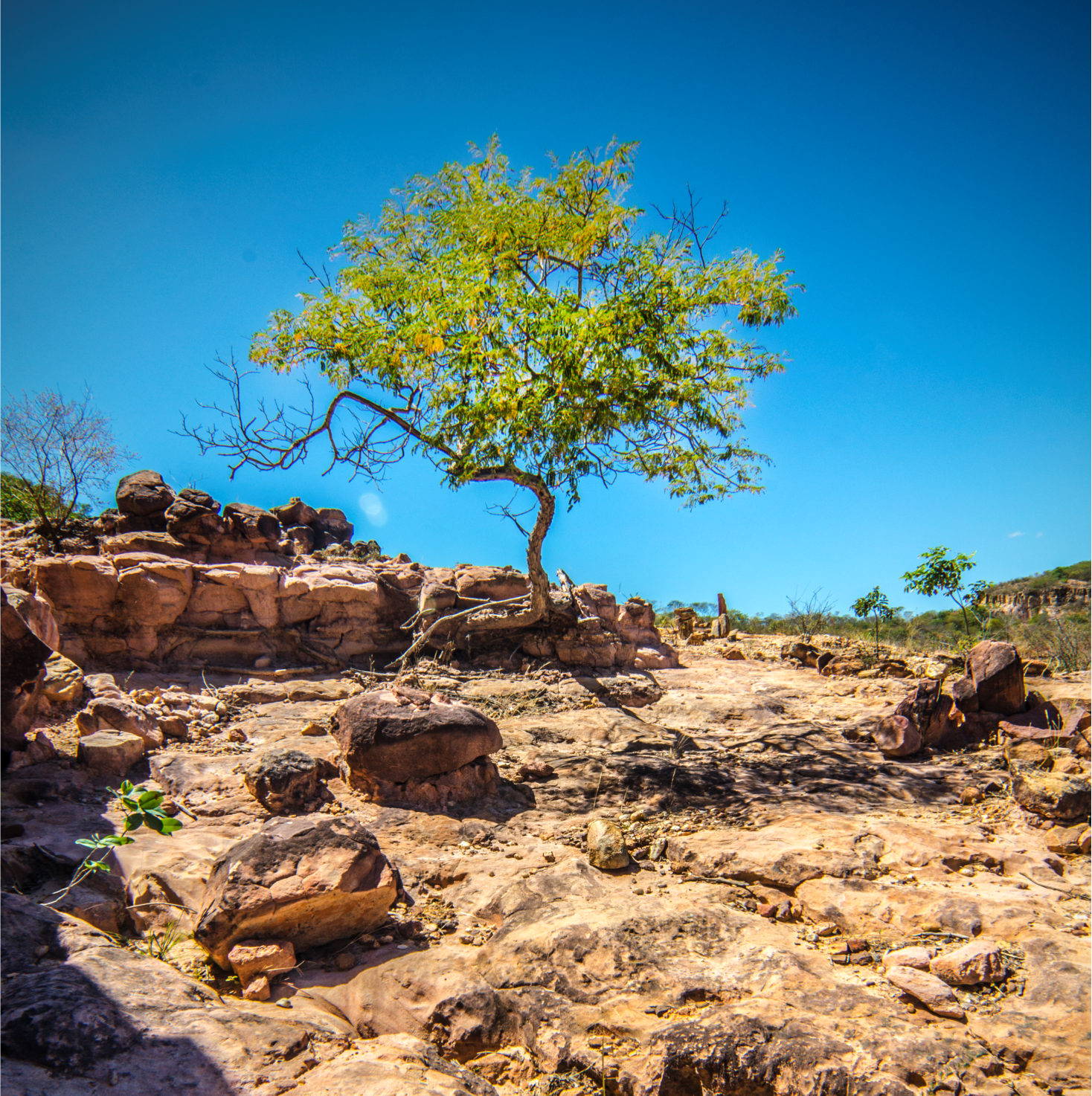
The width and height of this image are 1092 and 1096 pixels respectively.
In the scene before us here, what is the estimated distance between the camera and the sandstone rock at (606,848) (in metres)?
4.44

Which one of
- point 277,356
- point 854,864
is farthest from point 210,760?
point 277,356

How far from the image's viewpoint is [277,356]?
30.2 ft

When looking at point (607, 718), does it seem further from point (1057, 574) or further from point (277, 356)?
point (1057, 574)

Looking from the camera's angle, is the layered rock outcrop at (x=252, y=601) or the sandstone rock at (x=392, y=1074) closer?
the sandstone rock at (x=392, y=1074)

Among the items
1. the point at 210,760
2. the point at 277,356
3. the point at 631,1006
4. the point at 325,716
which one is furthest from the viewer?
the point at 277,356

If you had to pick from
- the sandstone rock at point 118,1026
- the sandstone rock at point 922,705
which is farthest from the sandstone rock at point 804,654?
the sandstone rock at point 118,1026

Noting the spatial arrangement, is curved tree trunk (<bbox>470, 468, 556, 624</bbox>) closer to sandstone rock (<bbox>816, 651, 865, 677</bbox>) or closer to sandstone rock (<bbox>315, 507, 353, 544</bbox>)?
sandstone rock (<bbox>816, 651, 865, 677</bbox>)

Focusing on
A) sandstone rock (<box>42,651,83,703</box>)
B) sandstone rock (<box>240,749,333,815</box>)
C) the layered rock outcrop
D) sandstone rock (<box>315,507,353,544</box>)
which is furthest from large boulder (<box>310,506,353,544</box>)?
sandstone rock (<box>240,749,333,815</box>)

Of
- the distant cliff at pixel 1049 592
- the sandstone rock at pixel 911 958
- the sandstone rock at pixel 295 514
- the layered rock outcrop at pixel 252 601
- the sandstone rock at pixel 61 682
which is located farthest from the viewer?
the distant cliff at pixel 1049 592

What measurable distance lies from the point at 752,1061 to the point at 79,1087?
257cm

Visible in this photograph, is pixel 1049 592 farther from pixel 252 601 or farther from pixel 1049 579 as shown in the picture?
pixel 252 601

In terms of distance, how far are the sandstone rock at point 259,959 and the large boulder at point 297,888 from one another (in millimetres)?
Answer: 77

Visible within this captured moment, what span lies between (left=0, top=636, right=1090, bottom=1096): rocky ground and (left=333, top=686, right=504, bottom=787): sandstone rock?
238 mm

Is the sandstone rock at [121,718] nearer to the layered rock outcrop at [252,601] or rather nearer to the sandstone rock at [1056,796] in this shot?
the layered rock outcrop at [252,601]
